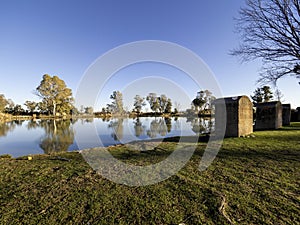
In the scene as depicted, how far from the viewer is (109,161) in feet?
17.2

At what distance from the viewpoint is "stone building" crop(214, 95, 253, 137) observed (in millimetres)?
9812

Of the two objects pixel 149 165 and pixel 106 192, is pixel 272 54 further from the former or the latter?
pixel 106 192

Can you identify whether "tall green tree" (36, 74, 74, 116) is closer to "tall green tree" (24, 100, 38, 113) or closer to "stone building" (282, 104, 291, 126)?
"tall green tree" (24, 100, 38, 113)

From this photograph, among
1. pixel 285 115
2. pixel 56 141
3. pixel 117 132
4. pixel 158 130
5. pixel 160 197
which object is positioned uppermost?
pixel 285 115

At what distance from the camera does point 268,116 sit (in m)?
14.7

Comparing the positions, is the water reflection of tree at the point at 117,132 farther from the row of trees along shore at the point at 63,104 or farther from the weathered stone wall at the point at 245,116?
the row of trees along shore at the point at 63,104

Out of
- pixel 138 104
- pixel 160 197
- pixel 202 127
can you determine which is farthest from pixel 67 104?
pixel 160 197

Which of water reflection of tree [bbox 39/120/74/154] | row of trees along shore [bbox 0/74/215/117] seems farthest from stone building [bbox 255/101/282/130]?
row of trees along shore [bbox 0/74/215/117]

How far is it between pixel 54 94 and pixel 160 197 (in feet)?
184

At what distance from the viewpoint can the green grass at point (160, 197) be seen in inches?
89.8

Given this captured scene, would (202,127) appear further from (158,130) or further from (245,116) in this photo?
(245,116)

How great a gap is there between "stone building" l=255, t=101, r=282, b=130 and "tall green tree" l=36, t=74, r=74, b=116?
172ft

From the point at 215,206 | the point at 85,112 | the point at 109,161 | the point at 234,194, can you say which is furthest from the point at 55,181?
the point at 85,112

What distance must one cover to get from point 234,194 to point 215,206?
0.63 meters
